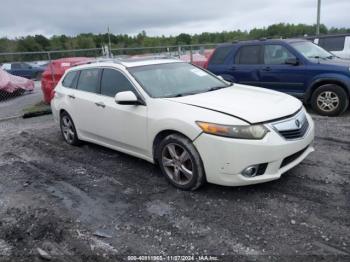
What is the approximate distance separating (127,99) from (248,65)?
15.9ft

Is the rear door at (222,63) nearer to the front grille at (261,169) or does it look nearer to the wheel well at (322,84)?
the wheel well at (322,84)

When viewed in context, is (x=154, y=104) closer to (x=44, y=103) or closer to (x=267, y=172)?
→ (x=267, y=172)

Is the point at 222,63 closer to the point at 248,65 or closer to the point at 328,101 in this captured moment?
the point at 248,65

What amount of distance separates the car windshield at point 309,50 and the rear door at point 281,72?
24 centimetres

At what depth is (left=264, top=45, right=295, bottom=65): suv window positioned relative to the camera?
8016 mm

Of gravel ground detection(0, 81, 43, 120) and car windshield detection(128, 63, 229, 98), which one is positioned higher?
car windshield detection(128, 63, 229, 98)

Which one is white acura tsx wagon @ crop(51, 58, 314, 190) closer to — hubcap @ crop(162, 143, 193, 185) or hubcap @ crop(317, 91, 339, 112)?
hubcap @ crop(162, 143, 193, 185)

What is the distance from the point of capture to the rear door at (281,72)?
782 centimetres

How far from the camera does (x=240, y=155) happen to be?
374cm

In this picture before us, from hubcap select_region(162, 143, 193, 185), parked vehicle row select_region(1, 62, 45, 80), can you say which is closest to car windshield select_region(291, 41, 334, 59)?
hubcap select_region(162, 143, 193, 185)

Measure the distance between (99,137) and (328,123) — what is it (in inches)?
178

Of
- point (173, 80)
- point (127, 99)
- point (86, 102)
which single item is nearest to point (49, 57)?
point (86, 102)

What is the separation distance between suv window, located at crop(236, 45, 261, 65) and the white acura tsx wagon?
132 inches

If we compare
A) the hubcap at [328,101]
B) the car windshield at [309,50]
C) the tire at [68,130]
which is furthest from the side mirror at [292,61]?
the tire at [68,130]
